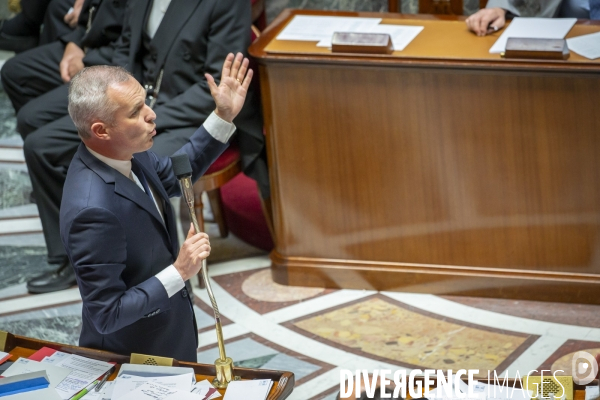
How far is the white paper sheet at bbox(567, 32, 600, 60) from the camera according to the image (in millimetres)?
3635

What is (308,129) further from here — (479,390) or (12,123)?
(12,123)

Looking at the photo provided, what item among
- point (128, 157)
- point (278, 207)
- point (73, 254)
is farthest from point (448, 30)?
point (73, 254)

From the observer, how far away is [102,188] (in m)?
2.40

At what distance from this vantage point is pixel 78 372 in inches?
95.6

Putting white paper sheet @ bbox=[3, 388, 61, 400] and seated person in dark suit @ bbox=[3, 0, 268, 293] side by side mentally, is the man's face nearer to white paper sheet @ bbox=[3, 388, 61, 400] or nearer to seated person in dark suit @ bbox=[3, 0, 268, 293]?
white paper sheet @ bbox=[3, 388, 61, 400]

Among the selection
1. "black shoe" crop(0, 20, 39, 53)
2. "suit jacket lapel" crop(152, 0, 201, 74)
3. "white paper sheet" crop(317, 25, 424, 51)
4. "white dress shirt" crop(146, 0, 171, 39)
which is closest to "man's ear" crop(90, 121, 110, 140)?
"white paper sheet" crop(317, 25, 424, 51)

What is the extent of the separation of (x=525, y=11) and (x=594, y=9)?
323 mm

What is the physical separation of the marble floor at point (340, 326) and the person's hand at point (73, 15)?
1.48 m

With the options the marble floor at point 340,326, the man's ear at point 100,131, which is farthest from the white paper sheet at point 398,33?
the man's ear at point 100,131

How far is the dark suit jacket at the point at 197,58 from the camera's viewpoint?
4164 millimetres

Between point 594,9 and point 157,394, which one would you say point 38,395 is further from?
point 594,9

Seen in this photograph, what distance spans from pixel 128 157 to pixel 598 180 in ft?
7.10

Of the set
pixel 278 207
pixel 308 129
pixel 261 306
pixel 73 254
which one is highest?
pixel 73 254

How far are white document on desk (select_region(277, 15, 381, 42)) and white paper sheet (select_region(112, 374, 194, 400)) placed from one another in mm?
2152
